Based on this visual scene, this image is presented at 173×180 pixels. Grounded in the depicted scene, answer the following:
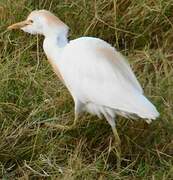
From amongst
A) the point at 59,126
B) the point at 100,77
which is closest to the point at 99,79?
the point at 100,77

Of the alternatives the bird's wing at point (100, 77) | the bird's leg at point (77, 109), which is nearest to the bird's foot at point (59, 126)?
the bird's leg at point (77, 109)

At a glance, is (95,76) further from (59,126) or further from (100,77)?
(59,126)

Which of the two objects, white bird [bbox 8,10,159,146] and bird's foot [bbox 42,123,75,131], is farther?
bird's foot [bbox 42,123,75,131]

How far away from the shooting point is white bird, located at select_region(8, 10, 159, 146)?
2.77 meters

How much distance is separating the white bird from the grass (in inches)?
4.6

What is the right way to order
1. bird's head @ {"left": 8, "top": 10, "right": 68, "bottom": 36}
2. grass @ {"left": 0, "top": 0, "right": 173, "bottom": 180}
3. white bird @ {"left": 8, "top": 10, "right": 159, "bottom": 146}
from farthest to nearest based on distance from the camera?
1. bird's head @ {"left": 8, "top": 10, "right": 68, "bottom": 36}
2. grass @ {"left": 0, "top": 0, "right": 173, "bottom": 180}
3. white bird @ {"left": 8, "top": 10, "right": 159, "bottom": 146}

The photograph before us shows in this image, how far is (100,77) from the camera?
2.84m

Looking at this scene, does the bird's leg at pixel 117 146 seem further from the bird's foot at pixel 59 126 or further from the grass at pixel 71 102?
the bird's foot at pixel 59 126

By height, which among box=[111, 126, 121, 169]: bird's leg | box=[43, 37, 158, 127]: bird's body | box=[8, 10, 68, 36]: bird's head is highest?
box=[8, 10, 68, 36]: bird's head

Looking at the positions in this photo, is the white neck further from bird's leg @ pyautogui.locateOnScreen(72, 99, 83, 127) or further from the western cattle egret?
bird's leg @ pyautogui.locateOnScreen(72, 99, 83, 127)

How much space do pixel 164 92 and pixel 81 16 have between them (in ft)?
2.61

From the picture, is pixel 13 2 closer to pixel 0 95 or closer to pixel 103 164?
pixel 0 95

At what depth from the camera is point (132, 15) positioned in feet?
12.3

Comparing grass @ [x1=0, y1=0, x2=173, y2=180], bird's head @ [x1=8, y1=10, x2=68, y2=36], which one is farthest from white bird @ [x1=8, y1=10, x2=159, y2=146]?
grass @ [x1=0, y1=0, x2=173, y2=180]
